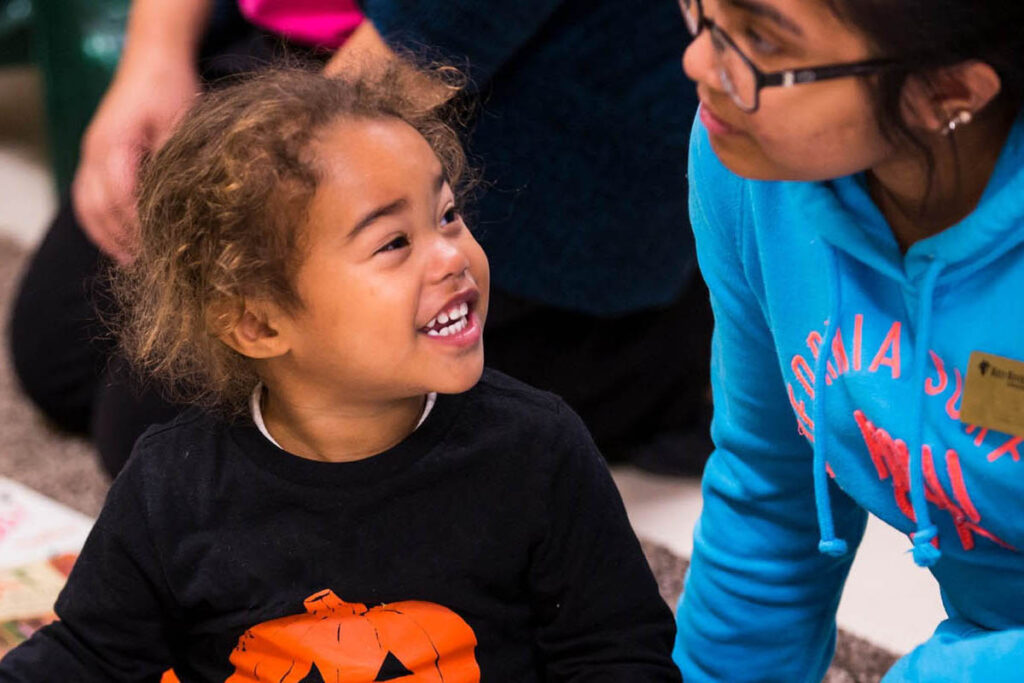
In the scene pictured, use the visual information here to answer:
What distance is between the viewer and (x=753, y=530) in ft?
3.62

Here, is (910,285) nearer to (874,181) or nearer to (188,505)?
(874,181)

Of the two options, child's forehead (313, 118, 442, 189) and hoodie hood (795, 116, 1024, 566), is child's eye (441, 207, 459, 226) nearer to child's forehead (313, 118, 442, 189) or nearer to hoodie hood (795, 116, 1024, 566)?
child's forehead (313, 118, 442, 189)

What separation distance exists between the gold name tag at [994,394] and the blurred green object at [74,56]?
1882 millimetres

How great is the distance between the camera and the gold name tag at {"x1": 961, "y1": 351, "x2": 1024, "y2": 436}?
82cm

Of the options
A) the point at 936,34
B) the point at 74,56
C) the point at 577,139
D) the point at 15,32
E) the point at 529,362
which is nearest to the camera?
the point at 936,34

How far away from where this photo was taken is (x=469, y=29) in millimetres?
1364

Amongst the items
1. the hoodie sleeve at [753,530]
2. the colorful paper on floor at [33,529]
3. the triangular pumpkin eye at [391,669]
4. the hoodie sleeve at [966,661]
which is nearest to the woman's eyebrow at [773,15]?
the hoodie sleeve at [753,530]

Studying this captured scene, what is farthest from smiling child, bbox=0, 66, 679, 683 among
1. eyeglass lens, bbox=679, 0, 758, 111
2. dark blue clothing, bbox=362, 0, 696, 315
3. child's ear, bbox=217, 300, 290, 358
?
dark blue clothing, bbox=362, 0, 696, 315

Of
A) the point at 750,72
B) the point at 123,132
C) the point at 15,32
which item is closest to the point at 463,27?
the point at 123,132

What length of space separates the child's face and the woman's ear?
321 mm

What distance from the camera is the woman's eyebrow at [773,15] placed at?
2.49 ft

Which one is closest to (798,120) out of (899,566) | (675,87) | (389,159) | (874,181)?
(874,181)

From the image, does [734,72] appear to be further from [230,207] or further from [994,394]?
[230,207]

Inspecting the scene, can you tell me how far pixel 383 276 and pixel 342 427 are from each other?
0.13 m
